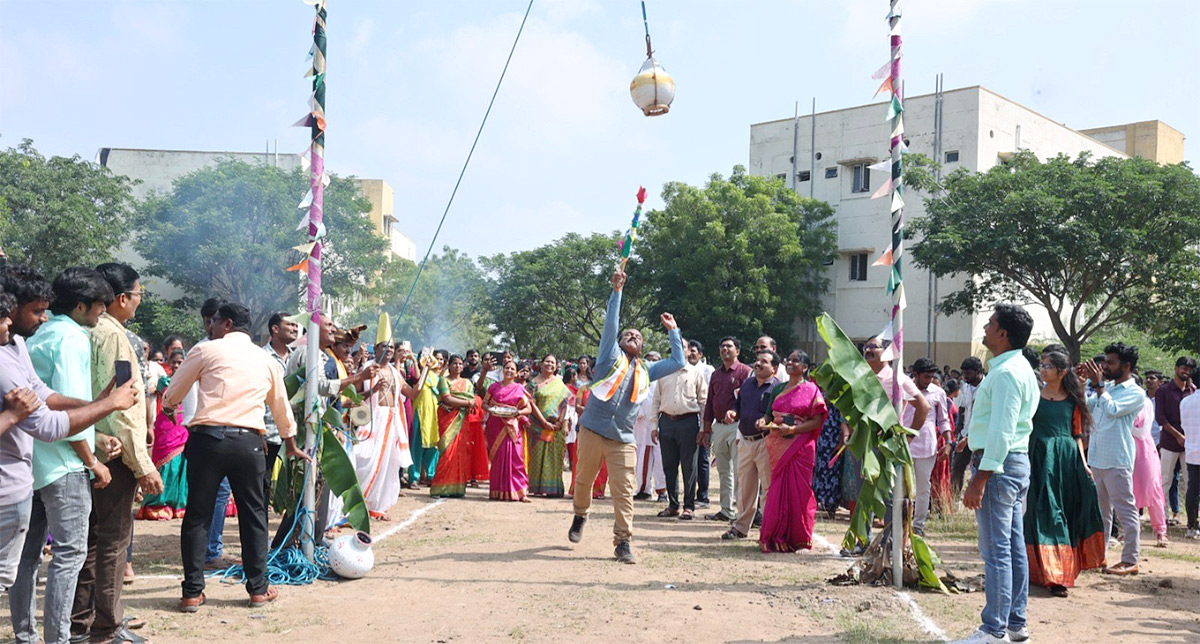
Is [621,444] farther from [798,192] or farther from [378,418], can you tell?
[798,192]

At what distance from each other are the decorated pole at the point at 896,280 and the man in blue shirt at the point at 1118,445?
7.80ft

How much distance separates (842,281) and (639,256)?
9.39 m

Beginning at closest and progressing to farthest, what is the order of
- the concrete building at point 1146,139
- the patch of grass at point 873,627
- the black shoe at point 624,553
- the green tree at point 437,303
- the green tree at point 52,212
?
the patch of grass at point 873,627 < the black shoe at point 624,553 < the green tree at point 52,212 < the green tree at point 437,303 < the concrete building at point 1146,139

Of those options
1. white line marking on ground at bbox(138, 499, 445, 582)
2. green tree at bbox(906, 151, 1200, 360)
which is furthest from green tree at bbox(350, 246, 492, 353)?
white line marking on ground at bbox(138, 499, 445, 582)

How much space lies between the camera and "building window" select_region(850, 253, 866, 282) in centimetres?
4378

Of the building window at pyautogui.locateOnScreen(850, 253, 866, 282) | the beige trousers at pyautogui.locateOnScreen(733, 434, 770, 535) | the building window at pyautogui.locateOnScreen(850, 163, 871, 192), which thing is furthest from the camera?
the building window at pyautogui.locateOnScreen(850, 253, 866, 282)

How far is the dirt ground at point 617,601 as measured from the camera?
6062 millimetres

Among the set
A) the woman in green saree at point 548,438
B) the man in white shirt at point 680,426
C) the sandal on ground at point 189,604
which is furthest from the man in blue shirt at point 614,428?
the woman in green saree at point 548,438

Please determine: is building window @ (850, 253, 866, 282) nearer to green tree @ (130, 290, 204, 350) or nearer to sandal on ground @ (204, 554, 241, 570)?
green tree @ (130, 290, 204, 350)

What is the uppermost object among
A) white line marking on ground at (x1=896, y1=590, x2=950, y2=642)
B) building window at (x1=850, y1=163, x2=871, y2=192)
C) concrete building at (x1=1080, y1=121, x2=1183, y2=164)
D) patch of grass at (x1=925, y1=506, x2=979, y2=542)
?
concrete building at (x1=1080, y1=121, x2=1183, y2=164)

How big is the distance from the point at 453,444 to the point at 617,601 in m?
6.37

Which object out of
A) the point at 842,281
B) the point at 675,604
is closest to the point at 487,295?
the point at 842,281

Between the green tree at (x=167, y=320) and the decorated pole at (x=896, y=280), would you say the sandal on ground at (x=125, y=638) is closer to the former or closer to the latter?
the decorated pole at (x=896, y=280)

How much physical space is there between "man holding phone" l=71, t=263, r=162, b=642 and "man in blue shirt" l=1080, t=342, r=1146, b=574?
748 centimetres
